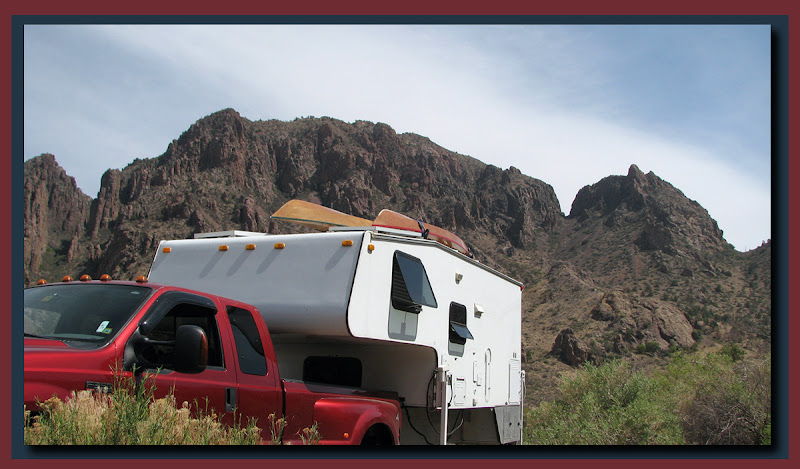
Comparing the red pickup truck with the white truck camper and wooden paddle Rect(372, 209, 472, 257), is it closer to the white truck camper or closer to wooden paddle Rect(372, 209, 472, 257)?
the white truck camper

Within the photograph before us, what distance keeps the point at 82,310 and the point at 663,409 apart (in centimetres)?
1500

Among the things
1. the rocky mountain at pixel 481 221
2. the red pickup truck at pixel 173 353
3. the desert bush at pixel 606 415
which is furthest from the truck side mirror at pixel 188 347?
the rocky mountain at pixel 481 221

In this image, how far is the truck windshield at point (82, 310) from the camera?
4559 millimetres

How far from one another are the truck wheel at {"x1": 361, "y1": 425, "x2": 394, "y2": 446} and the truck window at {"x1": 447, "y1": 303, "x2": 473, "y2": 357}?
5.11 ft

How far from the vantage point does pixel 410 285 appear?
725cm

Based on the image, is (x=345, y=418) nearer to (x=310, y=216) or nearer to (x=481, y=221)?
(x=310, y=216)

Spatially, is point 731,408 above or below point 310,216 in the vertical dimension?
below

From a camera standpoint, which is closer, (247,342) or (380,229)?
(247,342)

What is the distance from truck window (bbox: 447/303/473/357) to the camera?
8.06 m

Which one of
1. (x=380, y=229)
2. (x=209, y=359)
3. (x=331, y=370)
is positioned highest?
(x=380, y=229)

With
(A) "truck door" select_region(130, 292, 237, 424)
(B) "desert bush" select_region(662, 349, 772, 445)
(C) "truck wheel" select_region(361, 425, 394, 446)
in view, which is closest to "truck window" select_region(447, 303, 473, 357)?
(C) "truck wheel" select_region(361, 425, 394, 446)

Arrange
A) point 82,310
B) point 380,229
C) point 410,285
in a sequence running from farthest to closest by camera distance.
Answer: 1. point 410,285
2. point 380,229
3. point 82,310

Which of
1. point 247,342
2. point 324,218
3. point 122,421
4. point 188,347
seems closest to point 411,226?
point 324,218

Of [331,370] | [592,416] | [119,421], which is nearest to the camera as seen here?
[119,421]
